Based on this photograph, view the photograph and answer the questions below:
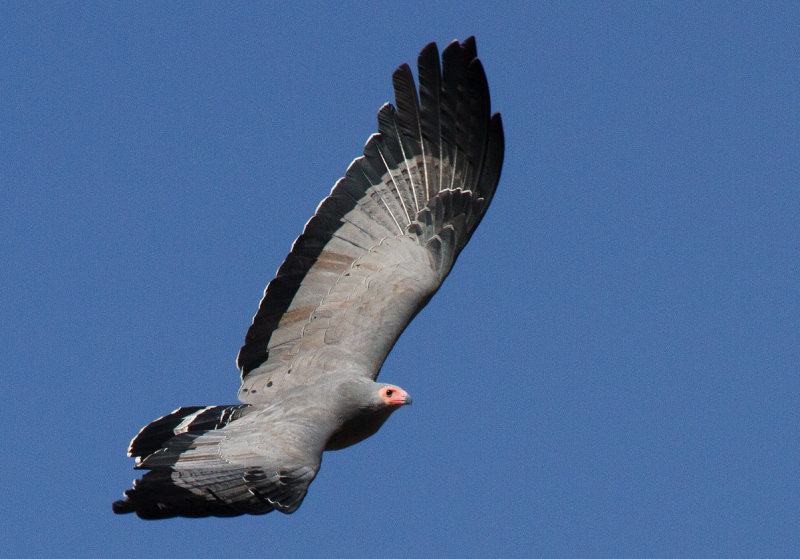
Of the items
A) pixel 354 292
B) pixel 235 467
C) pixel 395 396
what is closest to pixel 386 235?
pixel 354 292

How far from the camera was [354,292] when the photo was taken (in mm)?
13383

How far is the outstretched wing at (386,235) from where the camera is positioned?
43.0ft

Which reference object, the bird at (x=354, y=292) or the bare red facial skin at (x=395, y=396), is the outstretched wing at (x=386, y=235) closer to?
the bird at (x=354, y=292)

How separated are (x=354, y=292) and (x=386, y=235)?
78 centimetres

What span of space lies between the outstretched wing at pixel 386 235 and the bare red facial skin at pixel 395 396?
0.50 metres

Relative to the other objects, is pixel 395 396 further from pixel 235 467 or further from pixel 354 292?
pixel 235 467

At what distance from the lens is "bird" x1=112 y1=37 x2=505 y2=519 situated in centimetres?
1163

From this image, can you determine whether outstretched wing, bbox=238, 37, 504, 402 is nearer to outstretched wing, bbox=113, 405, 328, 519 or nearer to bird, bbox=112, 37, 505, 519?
bird, bbox=112, 37, 505, 519

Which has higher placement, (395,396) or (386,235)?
(386,235)

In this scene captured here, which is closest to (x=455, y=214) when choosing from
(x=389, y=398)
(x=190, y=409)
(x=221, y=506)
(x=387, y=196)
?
(x=387, y=196)

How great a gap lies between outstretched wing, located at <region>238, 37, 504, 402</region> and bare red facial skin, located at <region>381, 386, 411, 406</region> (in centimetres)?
50

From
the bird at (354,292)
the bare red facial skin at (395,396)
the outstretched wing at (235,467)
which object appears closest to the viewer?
the outstretched wing at (235,467)

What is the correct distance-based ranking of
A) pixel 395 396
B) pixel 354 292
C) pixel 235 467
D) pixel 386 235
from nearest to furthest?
pixel 235 467 < pixel 395 396 < pixel 354 292 < pixel 386 235

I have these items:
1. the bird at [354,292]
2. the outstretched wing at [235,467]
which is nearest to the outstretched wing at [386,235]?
the bird at [354,292]
